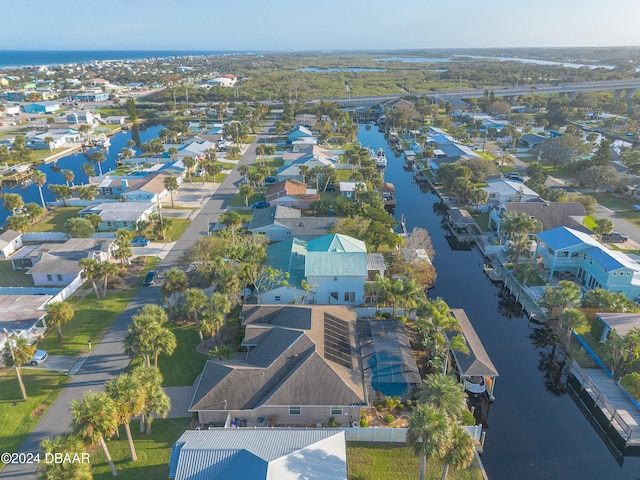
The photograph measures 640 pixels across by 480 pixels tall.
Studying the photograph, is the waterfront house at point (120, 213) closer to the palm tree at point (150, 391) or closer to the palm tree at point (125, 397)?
the palm tree at point (150, 391)

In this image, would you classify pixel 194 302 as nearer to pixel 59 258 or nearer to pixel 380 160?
pixel 59 258

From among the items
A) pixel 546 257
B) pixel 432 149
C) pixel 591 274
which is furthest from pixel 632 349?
pixel 432 149

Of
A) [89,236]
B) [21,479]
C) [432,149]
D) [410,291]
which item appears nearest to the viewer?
[21,479]

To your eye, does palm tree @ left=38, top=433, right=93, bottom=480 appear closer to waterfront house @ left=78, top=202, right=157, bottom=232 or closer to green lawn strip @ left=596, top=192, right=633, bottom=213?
waterfront house @ left=78, top=202, right=157, bottom=232

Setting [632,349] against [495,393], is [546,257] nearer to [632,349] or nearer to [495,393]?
[632,349]

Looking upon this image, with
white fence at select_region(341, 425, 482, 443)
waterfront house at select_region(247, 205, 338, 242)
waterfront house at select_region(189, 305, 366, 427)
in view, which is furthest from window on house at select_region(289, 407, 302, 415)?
waterfront house at select_region(247, 205, 338, 242)
